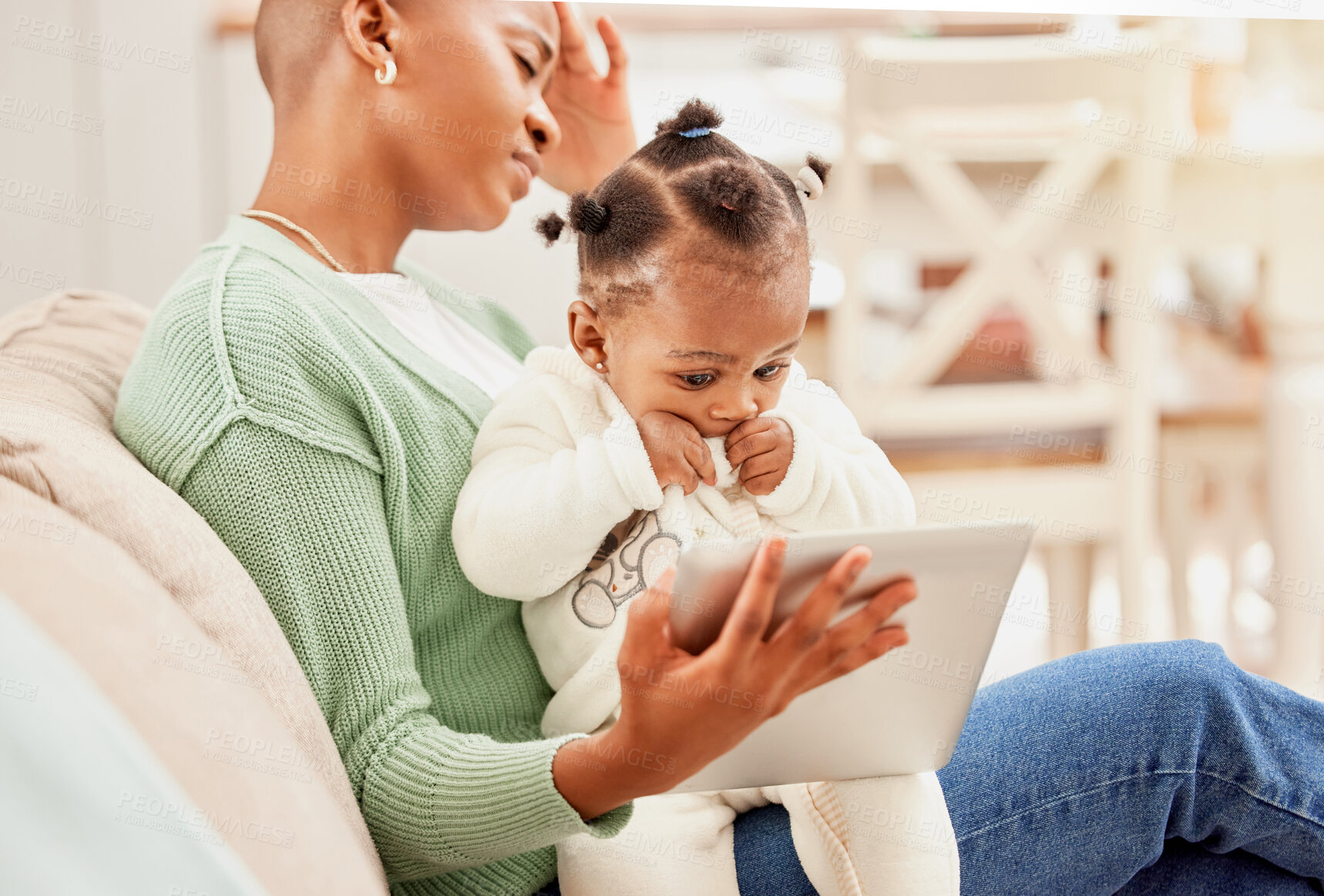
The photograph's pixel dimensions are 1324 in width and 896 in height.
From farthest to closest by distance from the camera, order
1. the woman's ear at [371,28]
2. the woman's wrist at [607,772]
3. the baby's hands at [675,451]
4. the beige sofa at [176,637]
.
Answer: the woman's ear at [371,28], the baby's hands at [675,451], the woman's wrist at [607,772], the beige sofa at [176,637]

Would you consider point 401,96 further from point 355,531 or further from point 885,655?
point 885,655

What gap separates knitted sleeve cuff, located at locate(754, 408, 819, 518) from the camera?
818 mm

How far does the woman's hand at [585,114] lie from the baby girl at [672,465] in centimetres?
37

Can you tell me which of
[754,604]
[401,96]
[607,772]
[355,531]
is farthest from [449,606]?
[401,96]

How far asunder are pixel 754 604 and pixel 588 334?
0.32 m

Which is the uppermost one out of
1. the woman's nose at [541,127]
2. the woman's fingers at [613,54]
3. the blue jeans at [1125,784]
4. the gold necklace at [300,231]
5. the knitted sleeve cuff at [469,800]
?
the woman's fingers at [613,54]

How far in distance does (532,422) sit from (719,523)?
0.55 ft

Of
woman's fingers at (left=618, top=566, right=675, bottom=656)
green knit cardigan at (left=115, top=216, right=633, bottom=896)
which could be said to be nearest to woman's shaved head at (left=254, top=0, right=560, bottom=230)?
green knit cardigan at (left=115, top=216, right=633, bottom=896)

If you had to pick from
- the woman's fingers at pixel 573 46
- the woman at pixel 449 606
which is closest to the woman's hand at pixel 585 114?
the woman's fingers at pixel 573 46

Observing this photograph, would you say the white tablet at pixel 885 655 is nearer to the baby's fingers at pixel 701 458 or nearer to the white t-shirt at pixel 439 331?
the baby's fingers at pixel 701 458

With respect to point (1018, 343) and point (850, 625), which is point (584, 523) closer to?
point (850, 625)

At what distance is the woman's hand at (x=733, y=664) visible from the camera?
2.06 ft

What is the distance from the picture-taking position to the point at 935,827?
0.78 m

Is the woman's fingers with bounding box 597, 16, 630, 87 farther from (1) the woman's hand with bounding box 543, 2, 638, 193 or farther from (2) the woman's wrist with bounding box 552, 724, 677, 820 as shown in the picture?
(2) the woman's wrist with bounding box 552, 724, 677, 820
